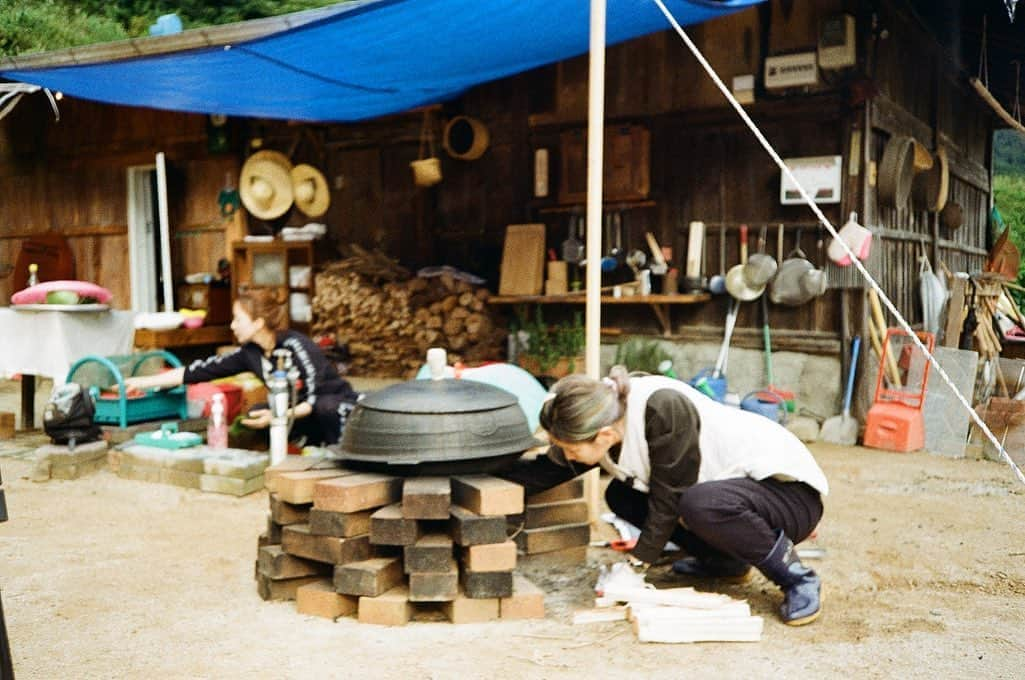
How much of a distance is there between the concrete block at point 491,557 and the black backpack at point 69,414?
10.2 ft

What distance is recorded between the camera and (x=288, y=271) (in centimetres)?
859

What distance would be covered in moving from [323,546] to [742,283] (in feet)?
14.4

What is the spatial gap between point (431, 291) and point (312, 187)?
6.14 ft

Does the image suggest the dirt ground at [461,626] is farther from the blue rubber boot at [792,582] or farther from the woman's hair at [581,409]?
the woman's hair at [581,409]

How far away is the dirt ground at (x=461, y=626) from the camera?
2439mm

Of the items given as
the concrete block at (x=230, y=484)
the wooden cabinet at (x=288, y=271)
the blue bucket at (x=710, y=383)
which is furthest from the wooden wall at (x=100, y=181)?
the blue bucket at (x=710, y=383)

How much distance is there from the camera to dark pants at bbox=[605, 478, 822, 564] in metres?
2.64

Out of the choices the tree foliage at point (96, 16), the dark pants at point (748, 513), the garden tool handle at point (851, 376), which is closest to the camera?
the dark pants at point (748, 513)

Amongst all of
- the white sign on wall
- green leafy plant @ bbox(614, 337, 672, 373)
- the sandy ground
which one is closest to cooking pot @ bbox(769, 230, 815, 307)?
the white sign on wall

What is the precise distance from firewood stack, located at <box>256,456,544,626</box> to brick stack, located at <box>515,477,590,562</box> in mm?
316

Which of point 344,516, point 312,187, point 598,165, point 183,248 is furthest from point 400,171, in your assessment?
point 344,516

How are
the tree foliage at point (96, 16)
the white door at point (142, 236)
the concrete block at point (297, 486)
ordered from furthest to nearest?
the white door at point (142, 236), the tree foliage at point (96, 16), the concrete block at point (297, 486)

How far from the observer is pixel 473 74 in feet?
22.0

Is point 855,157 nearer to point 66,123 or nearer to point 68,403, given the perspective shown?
point 68,403
